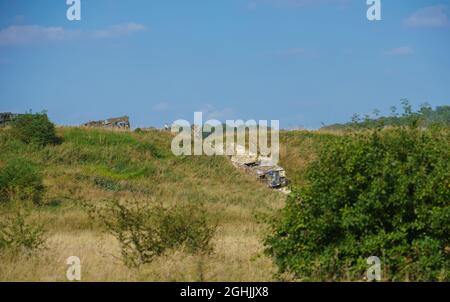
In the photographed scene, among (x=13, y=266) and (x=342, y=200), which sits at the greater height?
(x=342, y=200)

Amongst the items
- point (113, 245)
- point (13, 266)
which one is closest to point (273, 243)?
point (13, 266)

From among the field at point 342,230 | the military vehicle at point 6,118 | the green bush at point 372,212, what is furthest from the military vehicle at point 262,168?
the green bush at point 372,212

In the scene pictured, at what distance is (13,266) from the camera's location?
10844mm

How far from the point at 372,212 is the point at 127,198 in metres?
21.1

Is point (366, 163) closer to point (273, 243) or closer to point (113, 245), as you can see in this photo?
point (273, 243)

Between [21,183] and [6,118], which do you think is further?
[6,118]

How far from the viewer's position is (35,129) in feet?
124

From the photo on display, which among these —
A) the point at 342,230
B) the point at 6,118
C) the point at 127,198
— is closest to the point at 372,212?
the point at 342,230

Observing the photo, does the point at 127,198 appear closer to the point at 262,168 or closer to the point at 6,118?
the point at 262,168

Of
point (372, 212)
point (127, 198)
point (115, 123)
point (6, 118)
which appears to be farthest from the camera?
point (115, 123)

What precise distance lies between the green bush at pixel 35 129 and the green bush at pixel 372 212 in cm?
2932
